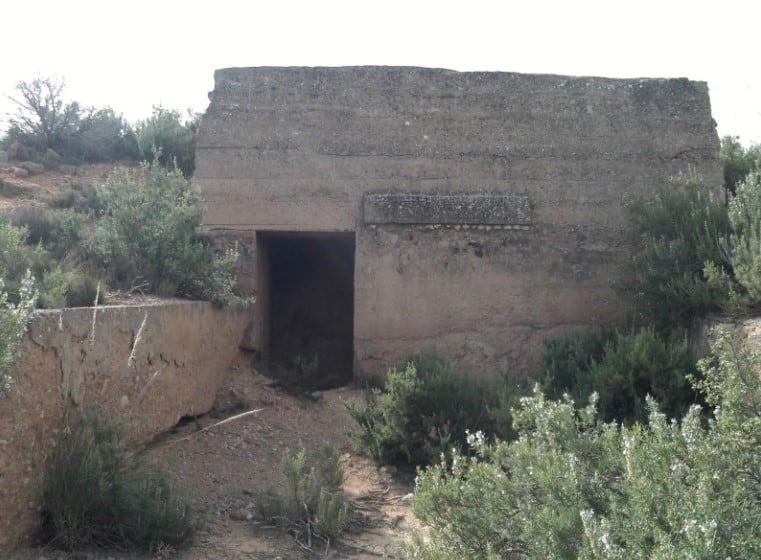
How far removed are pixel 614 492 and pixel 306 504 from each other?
8.53 ft

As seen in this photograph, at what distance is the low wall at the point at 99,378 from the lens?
421 centimetres

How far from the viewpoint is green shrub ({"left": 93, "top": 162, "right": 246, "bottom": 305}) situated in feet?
25.2

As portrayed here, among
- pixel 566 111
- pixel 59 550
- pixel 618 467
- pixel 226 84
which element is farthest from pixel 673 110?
pixel 59 550

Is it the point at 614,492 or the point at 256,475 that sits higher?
the point at 614,492

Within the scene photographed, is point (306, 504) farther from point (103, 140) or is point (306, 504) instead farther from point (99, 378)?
point (103, 140)

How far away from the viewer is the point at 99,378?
17.2ft

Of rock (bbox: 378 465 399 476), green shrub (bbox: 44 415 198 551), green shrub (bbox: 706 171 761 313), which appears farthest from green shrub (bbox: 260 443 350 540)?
green shrub (bbox: 706 171 761 313)

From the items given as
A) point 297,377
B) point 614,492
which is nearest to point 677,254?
point 297,377

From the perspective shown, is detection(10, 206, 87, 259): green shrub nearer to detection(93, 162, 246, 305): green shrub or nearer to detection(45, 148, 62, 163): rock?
detection(93, 162, 246, 305): green shrub

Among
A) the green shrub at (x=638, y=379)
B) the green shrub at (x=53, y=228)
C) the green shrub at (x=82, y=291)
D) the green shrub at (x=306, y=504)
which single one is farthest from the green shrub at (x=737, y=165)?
the green shrub at (x=53, y=228)

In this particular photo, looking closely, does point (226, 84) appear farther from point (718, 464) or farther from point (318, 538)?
point (718, 464)

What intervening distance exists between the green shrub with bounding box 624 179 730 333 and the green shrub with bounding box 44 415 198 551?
4.98 metres

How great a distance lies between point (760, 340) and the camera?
20.5 ft

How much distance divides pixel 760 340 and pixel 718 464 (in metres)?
3.58
